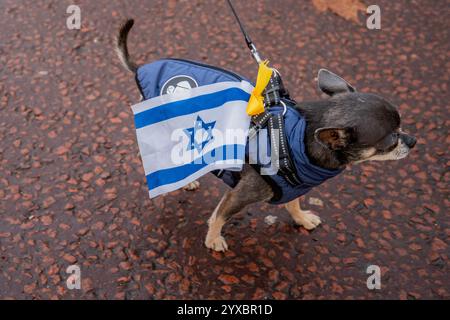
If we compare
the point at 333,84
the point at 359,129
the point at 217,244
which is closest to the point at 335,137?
Result: the point at 359,129

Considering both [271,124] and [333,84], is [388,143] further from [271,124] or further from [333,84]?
[271,124]

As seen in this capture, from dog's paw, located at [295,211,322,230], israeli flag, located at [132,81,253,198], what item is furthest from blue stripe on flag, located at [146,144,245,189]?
dog's paw, located at [295,211,322,230]

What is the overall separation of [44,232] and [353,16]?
4.19 metres

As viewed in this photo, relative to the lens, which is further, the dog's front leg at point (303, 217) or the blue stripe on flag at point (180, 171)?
the dog's front leg at point (303, 217)

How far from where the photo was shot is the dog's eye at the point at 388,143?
3.31 metres

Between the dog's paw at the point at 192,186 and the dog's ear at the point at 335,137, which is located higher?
the dog's ear at the point at 335,137

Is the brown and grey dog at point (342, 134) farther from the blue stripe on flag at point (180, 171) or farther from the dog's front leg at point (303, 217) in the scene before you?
the dog's front leg at point (303, 217)

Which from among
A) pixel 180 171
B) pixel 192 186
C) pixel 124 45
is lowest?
pixel 192 186

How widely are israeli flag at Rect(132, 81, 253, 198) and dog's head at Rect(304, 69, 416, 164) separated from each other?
0.53 m

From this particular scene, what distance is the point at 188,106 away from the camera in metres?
3.48

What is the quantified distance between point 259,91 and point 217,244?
1321 mm

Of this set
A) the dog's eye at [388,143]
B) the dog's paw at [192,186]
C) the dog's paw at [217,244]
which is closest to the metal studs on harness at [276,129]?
the dog's eye at [388,143]

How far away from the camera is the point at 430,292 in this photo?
152 inches

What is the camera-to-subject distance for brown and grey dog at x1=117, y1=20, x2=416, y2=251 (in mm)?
3244
